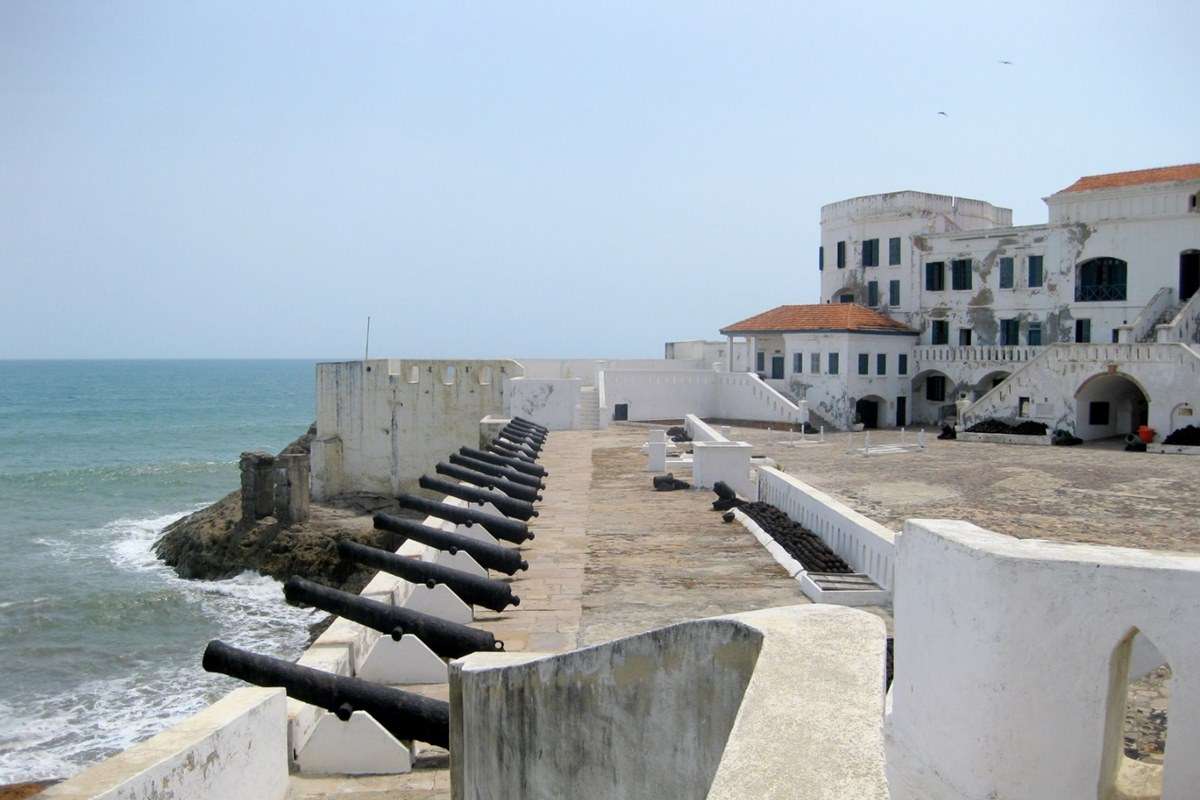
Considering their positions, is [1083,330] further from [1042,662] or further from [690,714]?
[690,714]

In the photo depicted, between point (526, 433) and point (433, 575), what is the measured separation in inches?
632

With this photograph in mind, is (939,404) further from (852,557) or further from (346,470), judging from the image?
(852,557)

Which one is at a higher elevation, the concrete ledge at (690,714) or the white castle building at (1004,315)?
the white castle building at (1004,315)

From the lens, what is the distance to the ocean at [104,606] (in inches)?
742

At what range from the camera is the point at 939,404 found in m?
39.8

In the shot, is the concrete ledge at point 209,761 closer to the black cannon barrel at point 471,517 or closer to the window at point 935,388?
the black cannon barrel at point 471,517

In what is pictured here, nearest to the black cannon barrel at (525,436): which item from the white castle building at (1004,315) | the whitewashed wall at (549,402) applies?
the whitewashed wall at (549,402)

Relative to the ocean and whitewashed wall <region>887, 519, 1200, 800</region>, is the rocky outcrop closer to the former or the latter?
the ocean

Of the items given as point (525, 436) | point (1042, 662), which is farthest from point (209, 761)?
point (525, 436)

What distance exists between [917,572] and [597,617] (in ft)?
15.9

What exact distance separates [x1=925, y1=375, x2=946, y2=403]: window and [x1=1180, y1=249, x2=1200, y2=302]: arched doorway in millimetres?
8482

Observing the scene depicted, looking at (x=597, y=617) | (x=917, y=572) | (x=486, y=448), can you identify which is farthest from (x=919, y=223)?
(x=917, y=572)

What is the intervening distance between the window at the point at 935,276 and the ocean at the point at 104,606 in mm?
25458

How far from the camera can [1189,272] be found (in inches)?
1342
